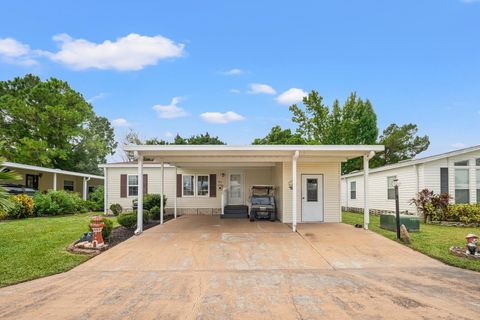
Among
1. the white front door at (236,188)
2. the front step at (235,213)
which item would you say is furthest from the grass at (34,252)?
the white front door at (236,188)

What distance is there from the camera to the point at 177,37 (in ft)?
54.1

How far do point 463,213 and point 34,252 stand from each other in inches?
591

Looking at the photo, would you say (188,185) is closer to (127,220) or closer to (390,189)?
(127,220)

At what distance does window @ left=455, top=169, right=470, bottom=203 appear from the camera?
1472 centimetres

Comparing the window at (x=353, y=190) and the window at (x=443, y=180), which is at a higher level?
the window at (x=443, y=180)

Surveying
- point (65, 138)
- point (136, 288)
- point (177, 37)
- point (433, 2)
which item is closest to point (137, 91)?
point (177, 37)

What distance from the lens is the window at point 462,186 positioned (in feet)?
48.3

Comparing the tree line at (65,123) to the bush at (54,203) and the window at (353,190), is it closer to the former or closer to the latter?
the window at (353,190)

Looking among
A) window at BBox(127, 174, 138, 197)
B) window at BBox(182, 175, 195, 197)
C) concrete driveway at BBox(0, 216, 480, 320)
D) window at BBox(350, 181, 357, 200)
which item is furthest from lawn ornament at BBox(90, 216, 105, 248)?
window at BBox(350, 181, 357, 200)

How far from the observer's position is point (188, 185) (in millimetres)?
18172

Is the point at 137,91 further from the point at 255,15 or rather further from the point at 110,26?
the point at 255,15

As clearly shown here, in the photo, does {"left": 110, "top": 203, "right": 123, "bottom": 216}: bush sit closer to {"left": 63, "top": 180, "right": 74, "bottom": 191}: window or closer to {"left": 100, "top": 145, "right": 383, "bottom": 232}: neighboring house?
{"left": 100, "top": 145, "right": 383, "bottom": 232}: neighboring house

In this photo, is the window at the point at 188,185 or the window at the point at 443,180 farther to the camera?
the window at the point at 188,185

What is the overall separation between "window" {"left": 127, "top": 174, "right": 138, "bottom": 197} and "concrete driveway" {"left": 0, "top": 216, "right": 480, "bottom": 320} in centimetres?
905
